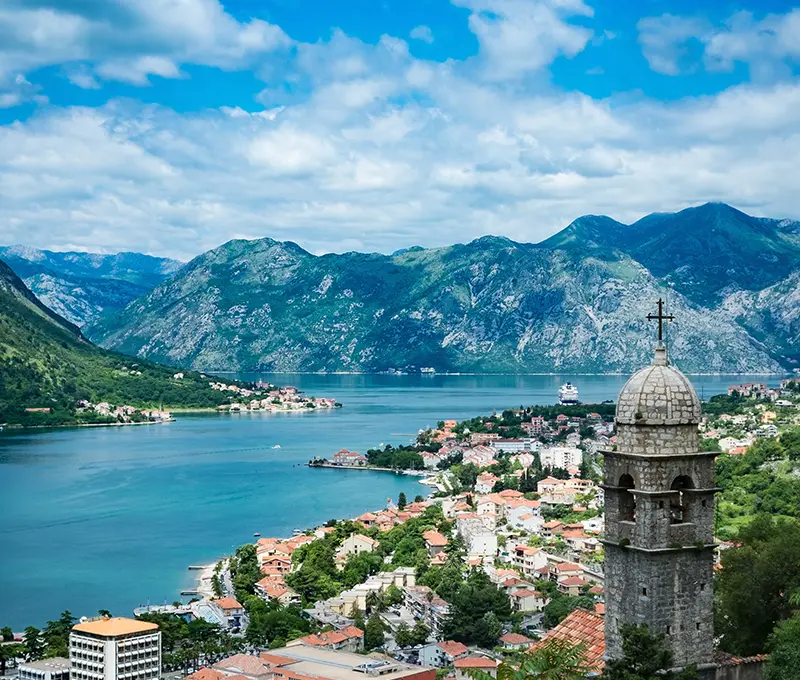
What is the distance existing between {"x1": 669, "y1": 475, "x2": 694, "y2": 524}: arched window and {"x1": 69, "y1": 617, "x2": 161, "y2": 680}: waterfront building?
22.6 m

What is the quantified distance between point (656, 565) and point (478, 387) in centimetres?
17706

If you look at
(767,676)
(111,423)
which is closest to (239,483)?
(111,423)

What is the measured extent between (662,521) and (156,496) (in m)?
58.8

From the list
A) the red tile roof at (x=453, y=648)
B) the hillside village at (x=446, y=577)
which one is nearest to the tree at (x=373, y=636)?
the hillside village at (x=446, y=577)

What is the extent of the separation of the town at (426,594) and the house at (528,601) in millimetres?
63

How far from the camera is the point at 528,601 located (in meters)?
37.0

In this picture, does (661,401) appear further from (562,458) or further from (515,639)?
(562,458)

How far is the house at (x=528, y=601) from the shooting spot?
36.8m

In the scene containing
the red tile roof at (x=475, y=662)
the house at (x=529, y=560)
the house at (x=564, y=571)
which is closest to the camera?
the red tile roof at (x=475, y=662)

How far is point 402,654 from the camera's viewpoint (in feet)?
104

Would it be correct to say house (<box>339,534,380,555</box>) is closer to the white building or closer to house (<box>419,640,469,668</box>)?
house (<box>419,640,469,668</box>)

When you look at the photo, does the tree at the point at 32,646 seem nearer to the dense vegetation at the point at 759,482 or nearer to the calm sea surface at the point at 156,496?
the calm sea surface at the point at 156,496

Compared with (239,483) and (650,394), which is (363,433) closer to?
(239,483)

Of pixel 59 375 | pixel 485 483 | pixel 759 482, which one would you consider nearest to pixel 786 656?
pixel 759 482
